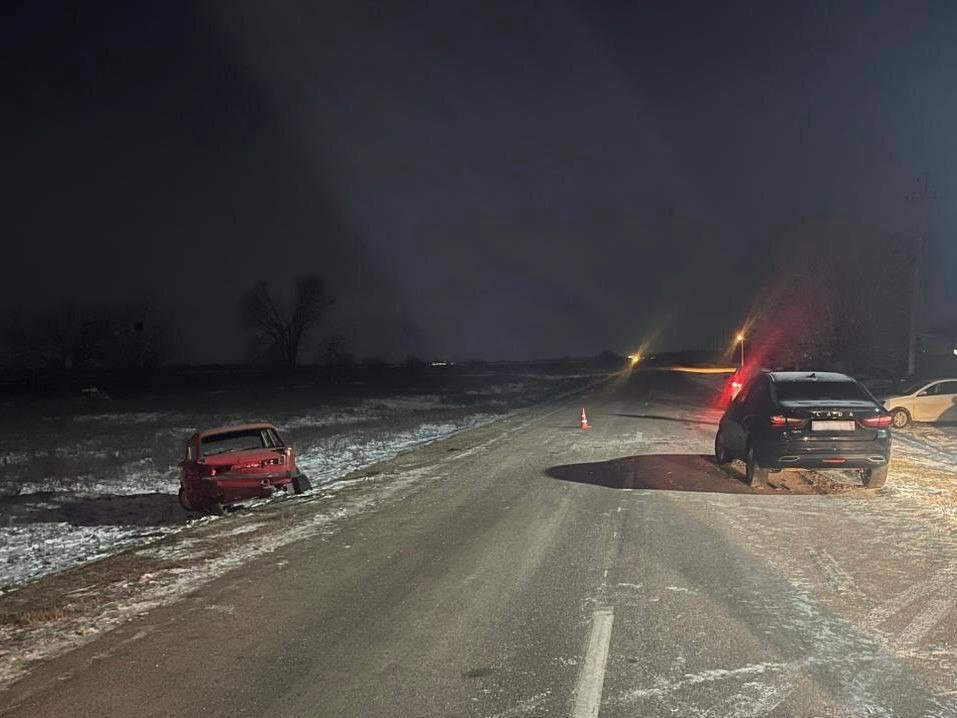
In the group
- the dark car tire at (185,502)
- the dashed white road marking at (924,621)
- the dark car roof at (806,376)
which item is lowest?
the dark car tire at (185,502)

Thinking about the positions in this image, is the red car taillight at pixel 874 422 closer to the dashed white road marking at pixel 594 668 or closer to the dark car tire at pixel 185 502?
the dashed white road marking at pixel 594 668

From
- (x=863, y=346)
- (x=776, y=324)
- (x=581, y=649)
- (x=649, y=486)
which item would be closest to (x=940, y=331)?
(x=776, y=324)

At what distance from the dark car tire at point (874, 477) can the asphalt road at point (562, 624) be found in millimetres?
916

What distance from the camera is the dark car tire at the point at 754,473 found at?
35.2 ft

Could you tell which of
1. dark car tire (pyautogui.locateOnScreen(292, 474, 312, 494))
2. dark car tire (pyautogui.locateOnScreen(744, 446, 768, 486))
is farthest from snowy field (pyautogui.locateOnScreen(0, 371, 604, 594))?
dark car tire (pyautogui.locateOnScreen(744, 446, 768, 486))

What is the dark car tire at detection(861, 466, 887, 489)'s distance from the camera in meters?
10.5

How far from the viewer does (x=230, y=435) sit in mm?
11555

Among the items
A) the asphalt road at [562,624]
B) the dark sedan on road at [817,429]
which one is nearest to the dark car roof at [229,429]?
the asphalt road at [562,624]

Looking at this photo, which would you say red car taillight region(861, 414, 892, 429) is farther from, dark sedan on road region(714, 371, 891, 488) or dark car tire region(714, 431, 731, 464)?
dark car tire region(714, 431, 731, 464)

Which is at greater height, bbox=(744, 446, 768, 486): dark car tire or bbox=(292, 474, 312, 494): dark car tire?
bbox=(744, 446, 768, 486): dark car tire

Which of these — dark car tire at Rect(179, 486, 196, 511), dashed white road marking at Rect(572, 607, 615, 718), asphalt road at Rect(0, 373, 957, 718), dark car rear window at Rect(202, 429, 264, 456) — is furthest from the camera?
dark car rear window at Rect(202, 429, 264, 456)

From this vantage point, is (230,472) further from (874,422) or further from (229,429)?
(874,422)

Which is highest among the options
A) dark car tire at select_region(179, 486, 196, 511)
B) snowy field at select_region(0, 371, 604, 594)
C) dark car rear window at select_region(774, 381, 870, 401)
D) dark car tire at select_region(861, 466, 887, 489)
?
dark car rear window at select_region(774, 381, 870, 401)

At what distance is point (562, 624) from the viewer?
17.3ft
